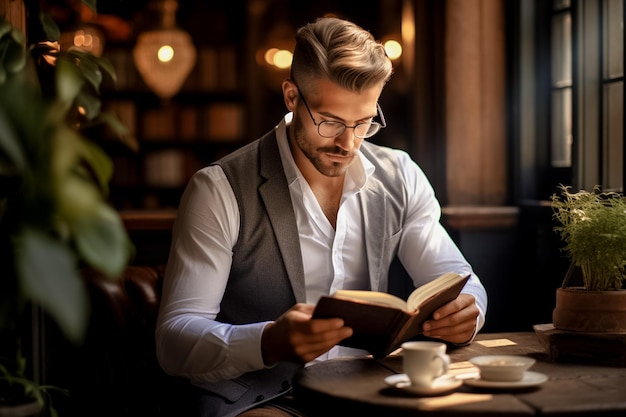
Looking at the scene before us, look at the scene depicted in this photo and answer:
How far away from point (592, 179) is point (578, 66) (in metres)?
0.44

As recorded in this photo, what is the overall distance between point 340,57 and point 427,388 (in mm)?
992

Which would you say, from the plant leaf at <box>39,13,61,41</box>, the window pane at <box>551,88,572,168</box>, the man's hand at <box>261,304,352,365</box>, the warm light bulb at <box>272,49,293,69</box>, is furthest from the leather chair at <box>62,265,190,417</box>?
the warm light bulb at <box>272,49,293,69</box>

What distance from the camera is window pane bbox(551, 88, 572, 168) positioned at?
3553 millimetres

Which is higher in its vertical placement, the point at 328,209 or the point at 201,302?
the point at 328,209

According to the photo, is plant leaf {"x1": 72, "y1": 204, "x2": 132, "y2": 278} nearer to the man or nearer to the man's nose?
the man

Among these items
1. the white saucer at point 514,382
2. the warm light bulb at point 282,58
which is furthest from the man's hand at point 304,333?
the warm light bulb at point 282,58

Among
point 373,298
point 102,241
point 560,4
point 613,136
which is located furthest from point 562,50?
point 102,241

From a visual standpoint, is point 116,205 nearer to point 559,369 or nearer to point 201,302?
point 201,302

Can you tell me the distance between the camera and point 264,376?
227 centimetres

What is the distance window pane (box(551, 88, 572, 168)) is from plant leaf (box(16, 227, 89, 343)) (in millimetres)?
2769

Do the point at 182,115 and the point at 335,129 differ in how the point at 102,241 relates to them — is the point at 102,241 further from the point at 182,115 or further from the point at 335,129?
the point at 182,115

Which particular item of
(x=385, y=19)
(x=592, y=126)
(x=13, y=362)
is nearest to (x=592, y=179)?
(x=592, y=126)

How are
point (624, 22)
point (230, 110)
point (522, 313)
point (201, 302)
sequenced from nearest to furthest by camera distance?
point (201, 302) → point (624, 22) → point (522, 313) → point (230, 110)

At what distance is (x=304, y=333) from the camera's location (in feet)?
5.99
